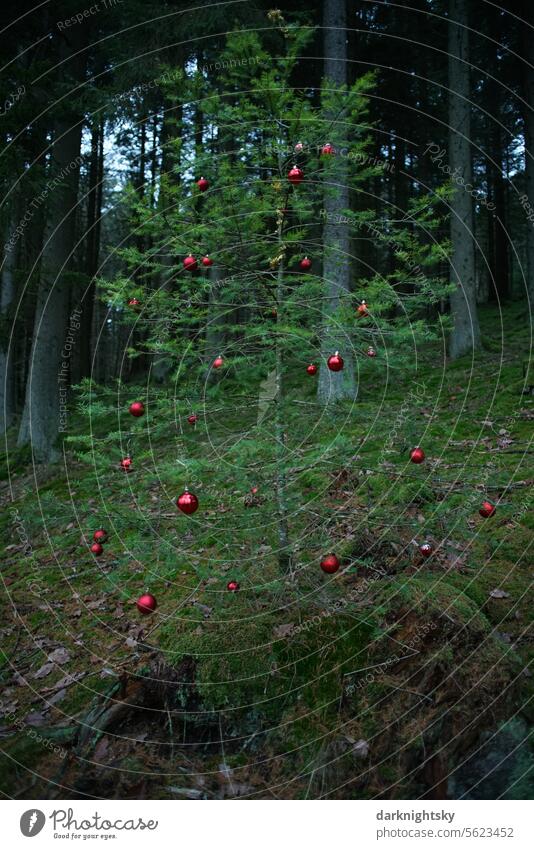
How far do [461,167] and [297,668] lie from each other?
436 inches

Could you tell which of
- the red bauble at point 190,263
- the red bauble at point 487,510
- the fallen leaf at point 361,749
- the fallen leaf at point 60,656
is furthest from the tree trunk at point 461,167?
the fallen leaf at point 60,656

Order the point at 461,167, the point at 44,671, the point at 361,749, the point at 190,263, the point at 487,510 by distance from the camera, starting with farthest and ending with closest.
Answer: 1. the point at 461,167
2. the point at 44,671
3. the point at 190,263
4. the point at 487,510
5. the point at 361,749

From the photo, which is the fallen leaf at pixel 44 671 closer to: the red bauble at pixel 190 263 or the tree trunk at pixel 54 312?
the red bauble at pixel 190 263

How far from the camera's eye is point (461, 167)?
10.6 metres

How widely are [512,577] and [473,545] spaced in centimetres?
44

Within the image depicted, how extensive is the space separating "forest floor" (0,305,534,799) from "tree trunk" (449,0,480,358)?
6989 millimetres

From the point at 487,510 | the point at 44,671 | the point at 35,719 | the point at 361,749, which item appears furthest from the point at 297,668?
the point at 44,671

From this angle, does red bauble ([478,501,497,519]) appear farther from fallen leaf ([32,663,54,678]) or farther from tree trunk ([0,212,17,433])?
tree trunk ([0,212,17,433])

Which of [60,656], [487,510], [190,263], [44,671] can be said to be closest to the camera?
[487,510]

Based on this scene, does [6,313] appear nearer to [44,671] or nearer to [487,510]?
[44,671]

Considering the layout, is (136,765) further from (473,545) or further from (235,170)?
(235,170)

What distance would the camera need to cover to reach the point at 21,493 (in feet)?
29.5

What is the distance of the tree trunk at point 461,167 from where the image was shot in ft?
33.9
